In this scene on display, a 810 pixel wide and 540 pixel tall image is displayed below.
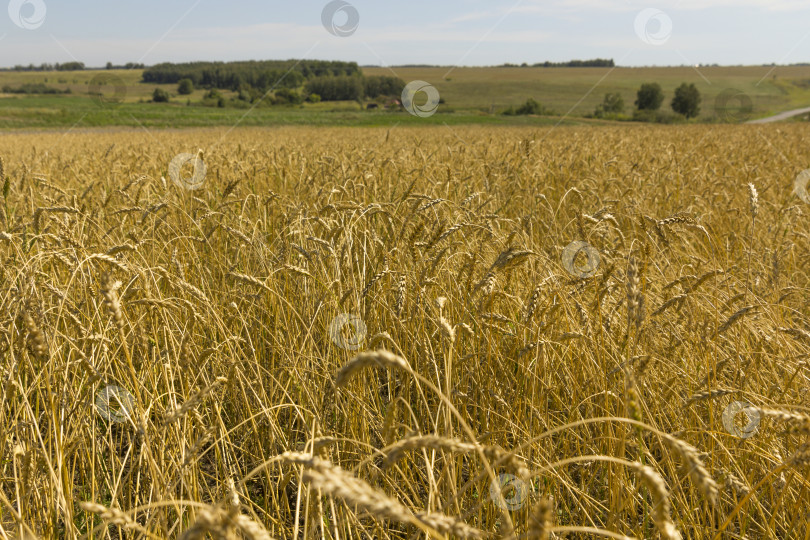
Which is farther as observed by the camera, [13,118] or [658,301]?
[13,118]

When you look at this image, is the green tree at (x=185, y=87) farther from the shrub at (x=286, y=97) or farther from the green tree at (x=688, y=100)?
the green tree at (x=688, y=100)

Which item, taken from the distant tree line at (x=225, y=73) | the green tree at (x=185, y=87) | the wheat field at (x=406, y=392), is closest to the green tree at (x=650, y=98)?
the distant tree line at (x=225, y=73)

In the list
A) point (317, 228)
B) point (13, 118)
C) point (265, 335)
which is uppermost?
point (13, 118)

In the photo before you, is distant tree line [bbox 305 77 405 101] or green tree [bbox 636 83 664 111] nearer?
distant tree line [bbox 305 77 405 101]

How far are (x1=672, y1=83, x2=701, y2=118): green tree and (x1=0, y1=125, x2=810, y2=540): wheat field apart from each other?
67713mm

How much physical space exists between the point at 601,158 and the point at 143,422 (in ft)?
22.5

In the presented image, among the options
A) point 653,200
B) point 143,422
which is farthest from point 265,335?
point 653,200

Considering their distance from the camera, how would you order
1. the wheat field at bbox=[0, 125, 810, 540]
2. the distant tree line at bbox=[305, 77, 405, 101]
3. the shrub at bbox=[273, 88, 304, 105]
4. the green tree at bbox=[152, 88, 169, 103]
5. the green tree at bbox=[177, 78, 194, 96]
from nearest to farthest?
the wheat field at bbox=[0, 125, 810, 540] < the distant tree line at bbox=[305, 77, 405, 101] < the shrub at bbox=[273, 88, 304, 105] < the green tree at bbox=[152, 88, 169, 103] < the green tree at bbox=[177, 78, 194, 96]

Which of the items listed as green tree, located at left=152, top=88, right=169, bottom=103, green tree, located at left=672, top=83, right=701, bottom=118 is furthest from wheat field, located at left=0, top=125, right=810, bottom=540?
green tree, located at left=672, top=83, right=701, bottom=118

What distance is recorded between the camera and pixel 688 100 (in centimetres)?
6138

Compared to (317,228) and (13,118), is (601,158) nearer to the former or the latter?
(317,228)

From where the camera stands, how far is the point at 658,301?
2.28m

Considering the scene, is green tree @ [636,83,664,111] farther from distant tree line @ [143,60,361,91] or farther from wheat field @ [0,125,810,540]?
wheat field @ [0,125,810,540]

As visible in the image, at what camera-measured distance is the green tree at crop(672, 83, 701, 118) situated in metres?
61.2
